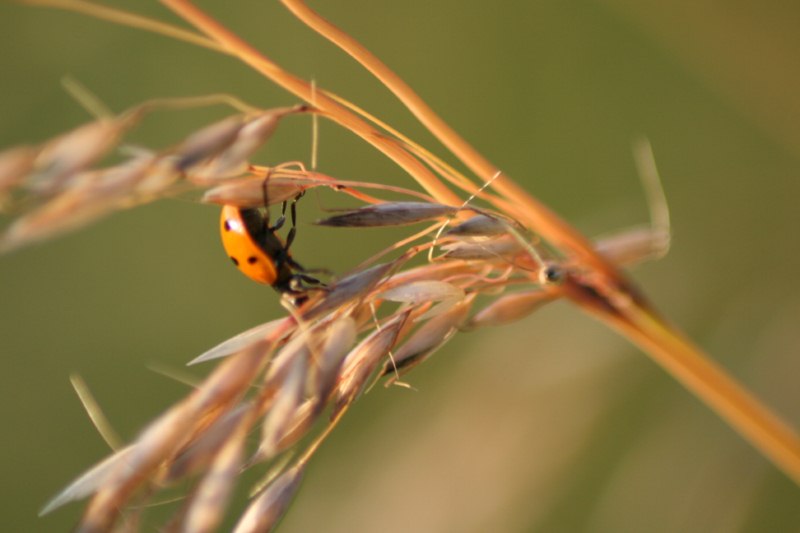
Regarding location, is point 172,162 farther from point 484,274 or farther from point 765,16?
point 765,16

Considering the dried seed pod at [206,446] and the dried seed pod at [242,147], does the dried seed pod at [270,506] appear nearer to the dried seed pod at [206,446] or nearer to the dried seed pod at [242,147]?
the dried seed pod at [206,446]

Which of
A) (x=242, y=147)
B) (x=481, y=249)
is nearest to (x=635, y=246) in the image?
(x=481, y=249)

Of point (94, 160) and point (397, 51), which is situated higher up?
point (397, 51)

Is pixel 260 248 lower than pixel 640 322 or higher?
higher

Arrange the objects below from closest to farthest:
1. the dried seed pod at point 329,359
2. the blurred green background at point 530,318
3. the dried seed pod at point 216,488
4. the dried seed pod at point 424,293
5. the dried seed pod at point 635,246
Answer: the dried seed pod at point 216,488 < the dried seed pod at point 329,359 < the dried seed pod at point 424,293 < the dried seed pod at point 635,246 < the blurred green background at point 530,318

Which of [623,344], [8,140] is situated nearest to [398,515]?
[623,344]

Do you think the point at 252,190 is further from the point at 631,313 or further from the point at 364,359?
the point at 631,313

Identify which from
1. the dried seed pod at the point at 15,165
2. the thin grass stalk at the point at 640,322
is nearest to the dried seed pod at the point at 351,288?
the thin grass stalk at the point at 640,322
